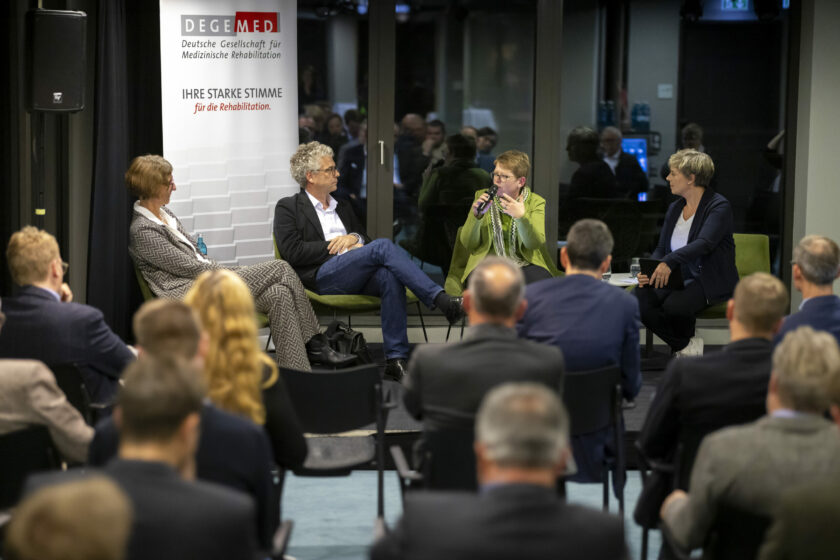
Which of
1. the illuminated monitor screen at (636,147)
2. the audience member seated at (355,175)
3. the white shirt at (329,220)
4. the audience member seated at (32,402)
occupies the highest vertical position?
the illuminated monitor screen at (636,147)

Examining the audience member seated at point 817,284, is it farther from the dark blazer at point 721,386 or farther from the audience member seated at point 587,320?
the dark blazer at point 721,386

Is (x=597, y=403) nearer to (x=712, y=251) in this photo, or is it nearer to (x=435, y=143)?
(x=712, y=251)

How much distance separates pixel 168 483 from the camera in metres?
2.06

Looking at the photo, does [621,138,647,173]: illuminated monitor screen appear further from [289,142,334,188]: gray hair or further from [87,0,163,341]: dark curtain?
[87,0,163,341]: dark curtain

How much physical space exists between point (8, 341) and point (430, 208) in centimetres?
380

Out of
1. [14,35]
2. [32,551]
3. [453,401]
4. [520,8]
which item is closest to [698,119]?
[520,8]

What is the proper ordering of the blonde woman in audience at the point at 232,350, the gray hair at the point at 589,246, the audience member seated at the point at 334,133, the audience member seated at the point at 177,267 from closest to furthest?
the blonde woman in audience at the point at 232,350 < the gray hair at the point at 589,246 < the audience member seated at the point at 177,267 < the audience member seated at the point at 334,133

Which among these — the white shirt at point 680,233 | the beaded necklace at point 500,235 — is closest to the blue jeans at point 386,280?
the beaded necklace at point 500,235

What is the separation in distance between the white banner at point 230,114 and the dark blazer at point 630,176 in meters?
2.14

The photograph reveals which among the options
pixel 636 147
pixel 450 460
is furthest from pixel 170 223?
pixel 450 460

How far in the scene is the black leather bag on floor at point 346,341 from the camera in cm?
622

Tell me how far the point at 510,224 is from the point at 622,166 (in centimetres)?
142

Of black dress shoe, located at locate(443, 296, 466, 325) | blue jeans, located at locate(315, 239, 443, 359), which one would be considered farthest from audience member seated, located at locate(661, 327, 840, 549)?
blue jeans, located at locate(315, 239, 443, 359)

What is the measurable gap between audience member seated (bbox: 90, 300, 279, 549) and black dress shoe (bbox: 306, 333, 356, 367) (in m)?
3.25
